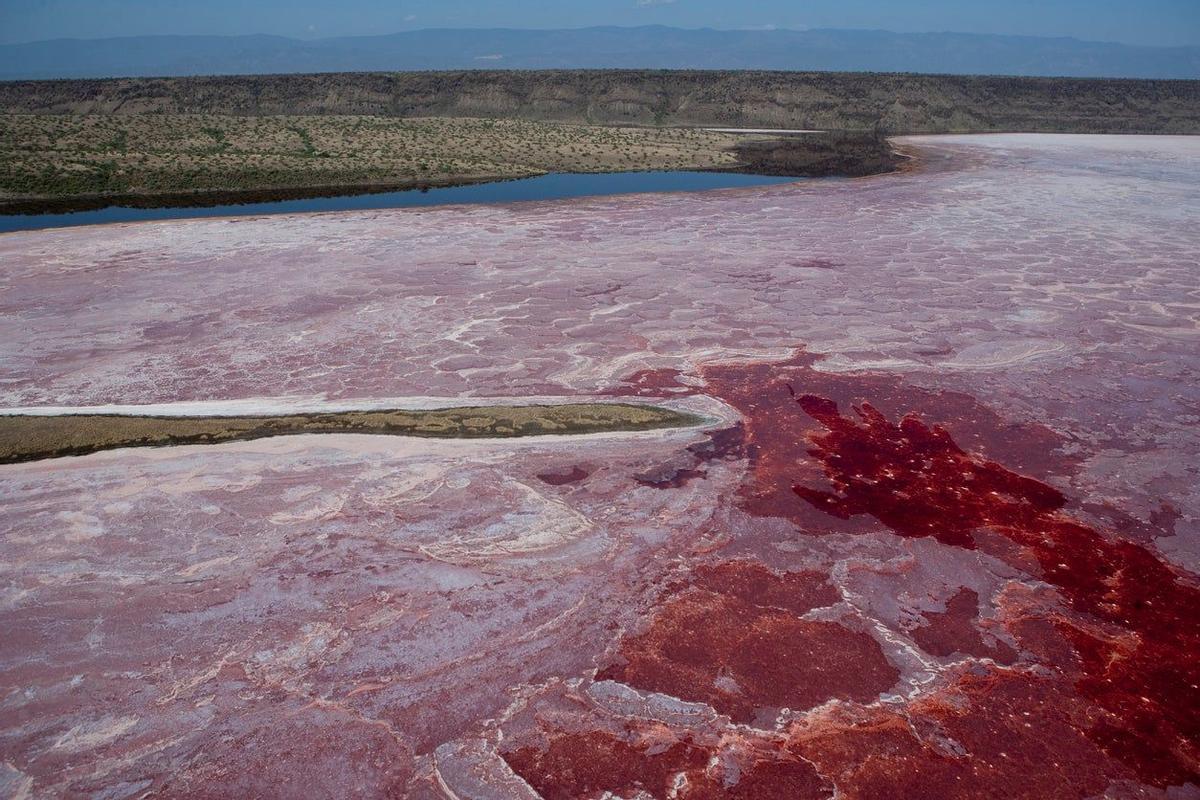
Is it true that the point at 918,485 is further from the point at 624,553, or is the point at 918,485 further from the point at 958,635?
the point at 624,553

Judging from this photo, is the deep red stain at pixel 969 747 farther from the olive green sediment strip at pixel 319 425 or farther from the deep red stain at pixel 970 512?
the olive green sediment strip at pixel 319 425

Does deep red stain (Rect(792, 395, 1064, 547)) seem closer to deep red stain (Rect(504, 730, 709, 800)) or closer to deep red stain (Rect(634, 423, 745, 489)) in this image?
deep red stain (Rect(634, 423, 745, 489))

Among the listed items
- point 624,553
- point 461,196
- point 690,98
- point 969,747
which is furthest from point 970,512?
point 690,98

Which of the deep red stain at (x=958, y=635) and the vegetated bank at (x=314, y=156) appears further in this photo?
the vegetated bank at (x=314, y=156)

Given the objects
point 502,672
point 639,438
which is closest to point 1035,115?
point 639,438

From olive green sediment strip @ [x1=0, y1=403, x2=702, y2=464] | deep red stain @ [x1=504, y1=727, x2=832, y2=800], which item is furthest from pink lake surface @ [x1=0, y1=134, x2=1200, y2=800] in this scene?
olive green sediment strip @ [x1=0, y1=403, x2=702, y2=464]

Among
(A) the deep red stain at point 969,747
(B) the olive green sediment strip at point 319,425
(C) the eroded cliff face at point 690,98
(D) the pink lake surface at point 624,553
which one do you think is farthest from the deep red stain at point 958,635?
(C) the eroded cliff face at point 690,98

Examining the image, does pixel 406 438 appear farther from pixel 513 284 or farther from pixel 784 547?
pixel 513 284
